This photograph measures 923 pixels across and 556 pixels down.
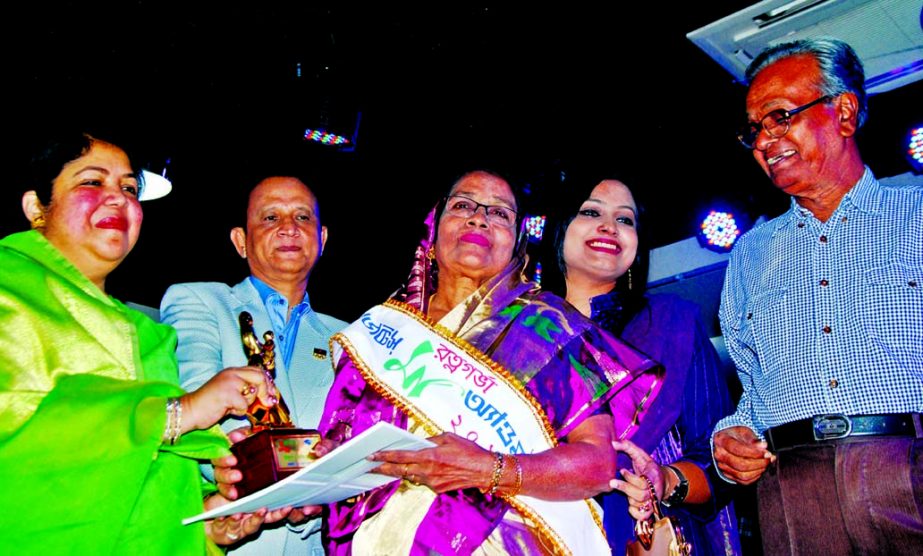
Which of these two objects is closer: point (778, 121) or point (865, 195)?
point (865, 195)

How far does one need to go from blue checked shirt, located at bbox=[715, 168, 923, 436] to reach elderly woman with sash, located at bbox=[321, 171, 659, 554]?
0.49 meters

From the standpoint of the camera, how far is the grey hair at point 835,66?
2674 millimetres

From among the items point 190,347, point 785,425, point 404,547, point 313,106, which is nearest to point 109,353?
point 190,347

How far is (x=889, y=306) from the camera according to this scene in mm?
2330

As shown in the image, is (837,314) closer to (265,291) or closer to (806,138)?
(806,138)

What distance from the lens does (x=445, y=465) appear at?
1.98 metres

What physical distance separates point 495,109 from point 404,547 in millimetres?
3855

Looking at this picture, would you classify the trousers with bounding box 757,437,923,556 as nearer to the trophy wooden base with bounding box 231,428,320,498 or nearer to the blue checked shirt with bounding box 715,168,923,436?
the blue checked shirt with bounding box 715,168,923,436

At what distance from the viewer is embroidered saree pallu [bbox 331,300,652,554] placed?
2145 mm

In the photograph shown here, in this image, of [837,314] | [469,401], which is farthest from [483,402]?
[837,314]

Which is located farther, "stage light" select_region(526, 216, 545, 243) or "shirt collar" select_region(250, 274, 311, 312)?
"stage light" select_region(526, 216, 545, 243)

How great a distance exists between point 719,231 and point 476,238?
11.2 ft

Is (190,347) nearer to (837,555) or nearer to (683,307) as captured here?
(683,307)

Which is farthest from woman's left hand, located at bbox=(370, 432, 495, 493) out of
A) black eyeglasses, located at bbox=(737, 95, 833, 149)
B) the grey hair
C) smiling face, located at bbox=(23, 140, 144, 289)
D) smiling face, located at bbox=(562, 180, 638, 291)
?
the grey hair
